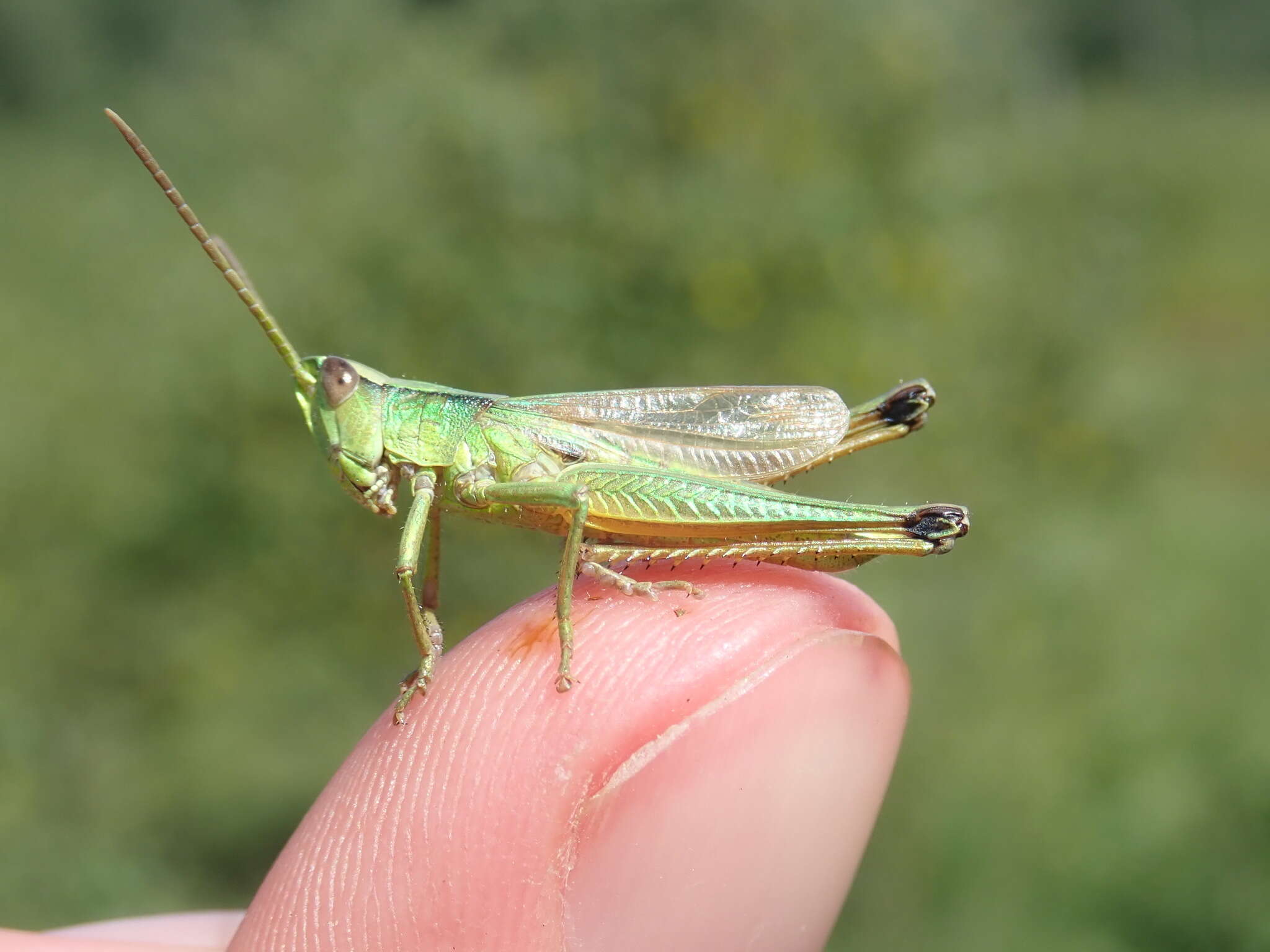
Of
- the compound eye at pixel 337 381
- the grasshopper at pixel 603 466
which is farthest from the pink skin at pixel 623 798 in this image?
the compound eye at pixel 337 381

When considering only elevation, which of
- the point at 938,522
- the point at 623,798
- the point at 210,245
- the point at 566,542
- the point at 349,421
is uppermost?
the point at 210,245

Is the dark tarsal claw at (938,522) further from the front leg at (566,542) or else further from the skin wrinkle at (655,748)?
the front leg at (566,542)

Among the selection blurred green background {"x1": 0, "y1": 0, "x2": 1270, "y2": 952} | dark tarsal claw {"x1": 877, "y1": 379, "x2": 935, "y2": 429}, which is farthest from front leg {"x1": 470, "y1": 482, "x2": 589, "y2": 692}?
blurred green background {"x1": 0, "y1": 0, "x2": 1270, "y2": 952}

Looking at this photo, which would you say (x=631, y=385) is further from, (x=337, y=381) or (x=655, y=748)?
(x=655, y=748)

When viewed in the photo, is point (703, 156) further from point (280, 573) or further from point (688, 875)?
point (688, 875)

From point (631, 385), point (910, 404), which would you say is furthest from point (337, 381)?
point (631, 385)

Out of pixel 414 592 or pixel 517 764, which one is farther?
pixel 414 592
